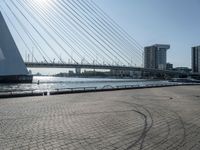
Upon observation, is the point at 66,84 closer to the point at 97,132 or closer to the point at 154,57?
the point at 97,132

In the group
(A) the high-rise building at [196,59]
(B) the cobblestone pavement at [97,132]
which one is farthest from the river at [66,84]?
(A) the high-rise building at [196,59]

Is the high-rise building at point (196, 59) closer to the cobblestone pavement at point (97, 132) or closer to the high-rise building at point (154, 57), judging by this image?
the high-rise building at point (154, 57)

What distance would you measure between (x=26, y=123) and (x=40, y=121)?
0.46 m

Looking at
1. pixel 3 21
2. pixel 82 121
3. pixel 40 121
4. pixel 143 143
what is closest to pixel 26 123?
pixel 40 121

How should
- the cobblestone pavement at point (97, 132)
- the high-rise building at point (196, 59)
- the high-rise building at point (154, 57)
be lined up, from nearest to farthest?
the cobblestone pavement at point (97, 132) → the high-rise building at point (154, 57) → the high-rise building at point (196, 59)

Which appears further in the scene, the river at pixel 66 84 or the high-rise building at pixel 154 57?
the high-rise building at pixel 154 57

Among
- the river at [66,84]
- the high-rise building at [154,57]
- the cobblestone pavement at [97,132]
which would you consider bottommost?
the river at [66,84]

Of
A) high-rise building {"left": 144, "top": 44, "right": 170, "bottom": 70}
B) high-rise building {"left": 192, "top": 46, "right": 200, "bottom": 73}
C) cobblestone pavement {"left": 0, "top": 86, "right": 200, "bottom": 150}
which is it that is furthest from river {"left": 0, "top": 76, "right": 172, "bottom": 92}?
high-rise building {"left": 192, "top": 46, "right": 200, "bottom": 73}

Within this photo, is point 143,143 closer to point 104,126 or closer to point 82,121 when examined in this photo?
point 104,126

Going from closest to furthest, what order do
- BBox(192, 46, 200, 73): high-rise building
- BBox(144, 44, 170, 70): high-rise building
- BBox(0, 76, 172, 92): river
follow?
BBox(0, 76, 172, 92): river → BBox(144, 44, 170, 70): high-rise building → BBox(192, 46, 200, 73): high-rise building

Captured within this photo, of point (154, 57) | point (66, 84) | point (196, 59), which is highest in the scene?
point (196, 59)

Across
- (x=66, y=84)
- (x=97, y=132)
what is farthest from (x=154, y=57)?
(x=97, y=132)

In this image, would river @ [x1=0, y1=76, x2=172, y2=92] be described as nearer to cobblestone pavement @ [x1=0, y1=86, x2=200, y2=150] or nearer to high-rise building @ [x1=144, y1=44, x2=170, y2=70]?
cobblestone pavement @ [x1=0, y1=86, x2=200, y2=150]

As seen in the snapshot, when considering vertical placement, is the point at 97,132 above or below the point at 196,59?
below
